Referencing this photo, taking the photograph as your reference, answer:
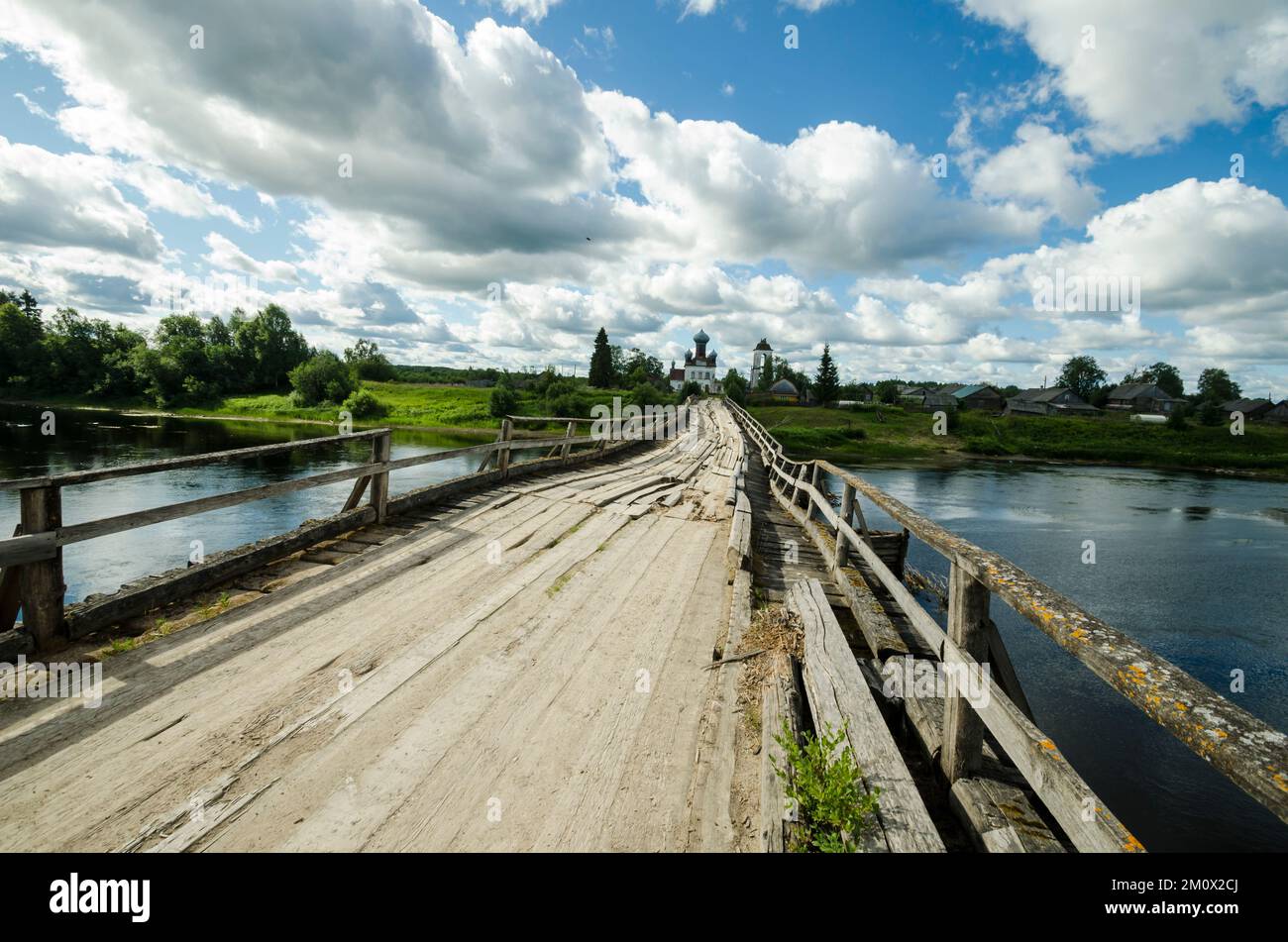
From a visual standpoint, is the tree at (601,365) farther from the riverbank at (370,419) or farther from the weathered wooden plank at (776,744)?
the weathered wooden plank at (776,744)

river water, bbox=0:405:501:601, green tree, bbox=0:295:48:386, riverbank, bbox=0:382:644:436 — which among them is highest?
green tree, bbox=0:295:48:386

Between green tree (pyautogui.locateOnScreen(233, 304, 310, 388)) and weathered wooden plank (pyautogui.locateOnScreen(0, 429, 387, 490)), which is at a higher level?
green tree (pyautogui.locateOnScreen(233, 304, 310, 388))

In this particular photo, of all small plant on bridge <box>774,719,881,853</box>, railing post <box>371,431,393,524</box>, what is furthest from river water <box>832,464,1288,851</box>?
railing post <box>371,431,393,524</box>

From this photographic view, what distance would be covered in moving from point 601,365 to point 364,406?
4141 cm

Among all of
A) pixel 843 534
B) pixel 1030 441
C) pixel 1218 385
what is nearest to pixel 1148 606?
pixel 843 534

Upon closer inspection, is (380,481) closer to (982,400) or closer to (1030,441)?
(1030,441)

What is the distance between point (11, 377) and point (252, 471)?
256ft

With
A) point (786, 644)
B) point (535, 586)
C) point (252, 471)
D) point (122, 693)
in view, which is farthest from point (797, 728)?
point (252, 471)

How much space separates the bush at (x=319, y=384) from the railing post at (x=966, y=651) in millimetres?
83556

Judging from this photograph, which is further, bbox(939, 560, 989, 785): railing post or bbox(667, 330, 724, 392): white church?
bbox(667, 330, 724, 392): white church

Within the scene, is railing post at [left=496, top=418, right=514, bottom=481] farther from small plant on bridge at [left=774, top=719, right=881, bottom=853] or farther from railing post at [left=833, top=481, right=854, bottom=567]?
small plant on bridge at [left=774, top=719, right=881, bottom=853]

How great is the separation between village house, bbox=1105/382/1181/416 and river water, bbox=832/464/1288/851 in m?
62.1

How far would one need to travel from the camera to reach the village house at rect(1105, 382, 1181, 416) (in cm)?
8869

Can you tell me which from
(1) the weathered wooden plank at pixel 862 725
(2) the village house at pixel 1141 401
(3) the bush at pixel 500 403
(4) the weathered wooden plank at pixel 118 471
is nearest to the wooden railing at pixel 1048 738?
(1) the weathered wooden plank at pixel 862 725
